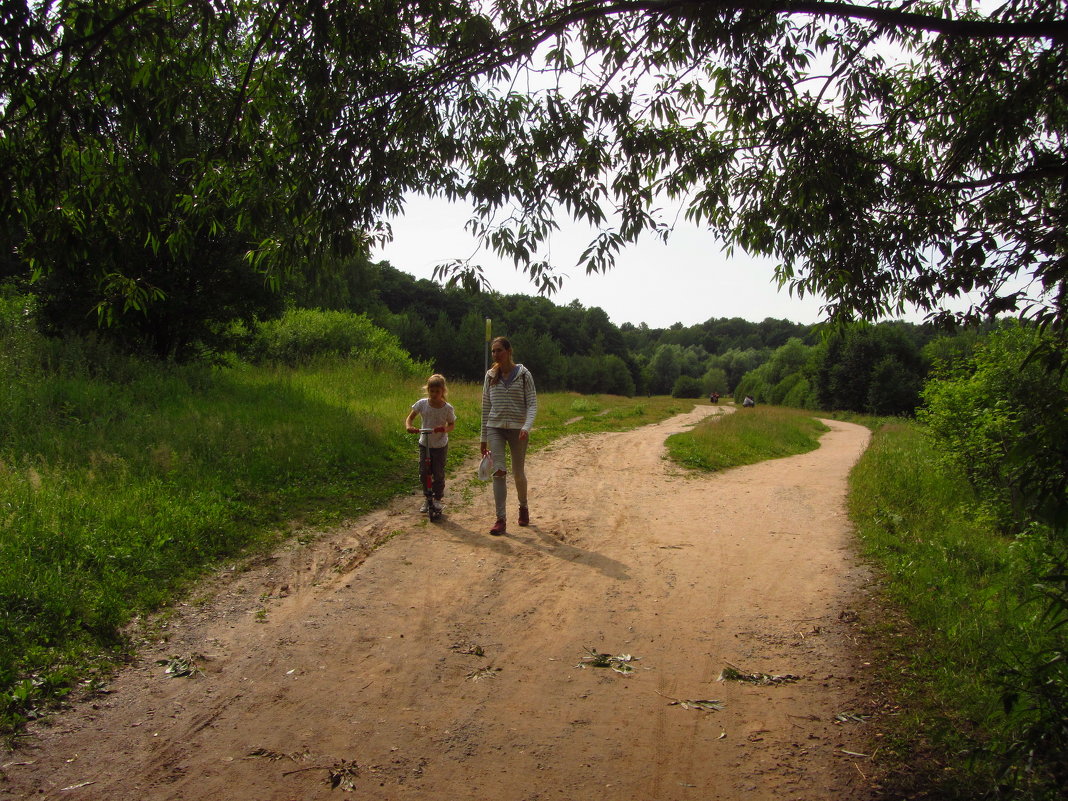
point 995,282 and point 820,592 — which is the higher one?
point 995,282

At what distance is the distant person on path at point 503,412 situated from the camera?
7.74 metres

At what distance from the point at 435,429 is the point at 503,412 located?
111cm

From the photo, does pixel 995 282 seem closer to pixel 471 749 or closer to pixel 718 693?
pixel 718 693

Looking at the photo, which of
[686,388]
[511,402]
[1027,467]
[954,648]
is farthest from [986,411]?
[686,388]

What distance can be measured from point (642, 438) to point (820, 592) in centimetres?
1158

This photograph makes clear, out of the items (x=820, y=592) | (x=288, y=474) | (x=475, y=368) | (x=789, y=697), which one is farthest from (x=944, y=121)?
(x=475, y=368)

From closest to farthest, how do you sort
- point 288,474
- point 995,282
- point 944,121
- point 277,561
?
point 995,282, point 944,121, point 277,561, point 288,474

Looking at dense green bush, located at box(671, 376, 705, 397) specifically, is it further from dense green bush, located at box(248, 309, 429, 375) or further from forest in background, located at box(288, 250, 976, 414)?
dense green bush, located at box(248, 309, 429, 375)

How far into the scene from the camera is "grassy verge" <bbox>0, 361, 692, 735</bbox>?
476cm

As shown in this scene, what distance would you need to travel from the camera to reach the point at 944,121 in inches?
235

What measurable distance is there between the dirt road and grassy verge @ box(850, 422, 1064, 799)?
29 cm

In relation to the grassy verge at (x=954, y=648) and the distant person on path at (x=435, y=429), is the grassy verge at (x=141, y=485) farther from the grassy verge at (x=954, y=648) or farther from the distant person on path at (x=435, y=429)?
the grassy verge at (x=954, y=648)

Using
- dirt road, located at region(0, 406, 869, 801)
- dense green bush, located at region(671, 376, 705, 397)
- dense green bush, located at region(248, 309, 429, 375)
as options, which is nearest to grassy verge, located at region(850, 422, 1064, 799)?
dirt road, located at region(0, 406, 869, 801)

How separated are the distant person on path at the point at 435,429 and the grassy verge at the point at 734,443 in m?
6.69
